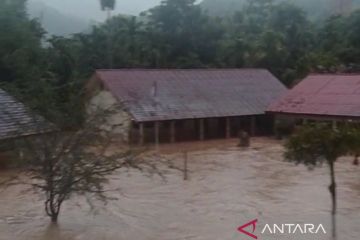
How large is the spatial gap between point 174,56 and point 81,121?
22653 millimetres

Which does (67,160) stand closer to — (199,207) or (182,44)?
Answer: (199,207)

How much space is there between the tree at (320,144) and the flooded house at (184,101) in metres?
12.2

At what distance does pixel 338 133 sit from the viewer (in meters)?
9.55

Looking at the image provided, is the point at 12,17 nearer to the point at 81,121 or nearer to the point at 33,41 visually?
the point at 33,41

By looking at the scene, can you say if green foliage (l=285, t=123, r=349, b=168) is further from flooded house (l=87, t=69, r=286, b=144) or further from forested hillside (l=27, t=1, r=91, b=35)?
forested hillside (l=27, t=1, r=91, b=35)

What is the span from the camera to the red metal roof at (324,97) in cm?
2202

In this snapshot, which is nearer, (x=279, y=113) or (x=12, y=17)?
(x=279, y=113)

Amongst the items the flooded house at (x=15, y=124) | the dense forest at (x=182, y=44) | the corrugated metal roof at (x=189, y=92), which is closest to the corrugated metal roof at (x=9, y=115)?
the flooded house at (x=15, y=124)

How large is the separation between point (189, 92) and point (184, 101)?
1039mm

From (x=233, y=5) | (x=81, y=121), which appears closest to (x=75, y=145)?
(x=81, y=121)

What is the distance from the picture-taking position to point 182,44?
33.2m

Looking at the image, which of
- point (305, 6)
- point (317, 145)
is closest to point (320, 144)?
point (317, 145)

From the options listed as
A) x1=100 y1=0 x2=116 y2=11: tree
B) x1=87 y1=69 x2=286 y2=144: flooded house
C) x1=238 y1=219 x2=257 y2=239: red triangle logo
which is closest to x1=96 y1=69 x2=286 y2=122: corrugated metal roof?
x1=87 y1=69 x2=286 y2=144: flooded house

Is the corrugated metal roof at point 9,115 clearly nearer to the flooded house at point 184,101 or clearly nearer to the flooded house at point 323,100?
the flooded house at point 184,101
